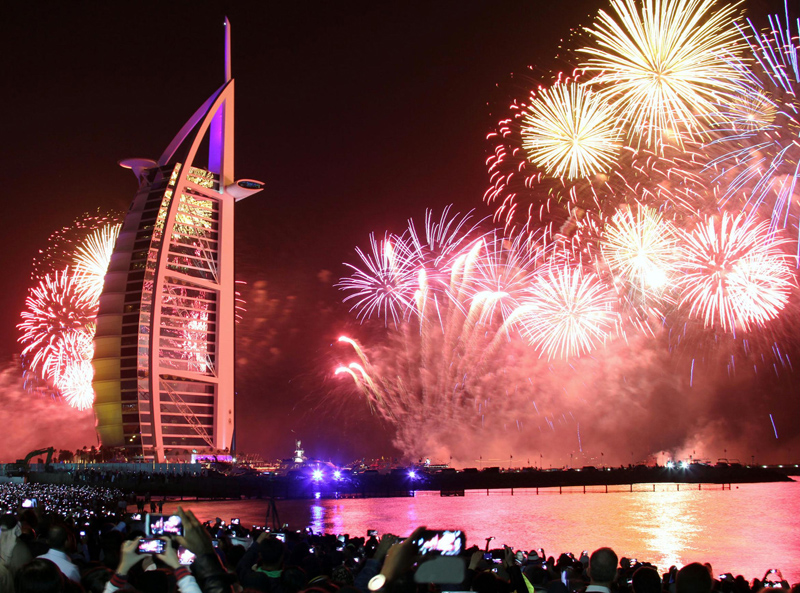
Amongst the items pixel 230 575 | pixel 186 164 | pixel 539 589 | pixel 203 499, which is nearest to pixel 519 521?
pixel 203 499

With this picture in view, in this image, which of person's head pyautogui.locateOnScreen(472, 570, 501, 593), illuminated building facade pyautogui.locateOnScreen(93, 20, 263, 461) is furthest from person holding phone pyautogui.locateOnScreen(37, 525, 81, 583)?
illuminated building facade pyautogui.locateOnScreen(93, 20, 263, 461)

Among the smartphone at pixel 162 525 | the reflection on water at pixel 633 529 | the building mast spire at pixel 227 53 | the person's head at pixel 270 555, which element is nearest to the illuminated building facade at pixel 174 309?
the building mast spire at pixel 227 53

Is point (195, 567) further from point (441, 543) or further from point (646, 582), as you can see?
point (646, 582)

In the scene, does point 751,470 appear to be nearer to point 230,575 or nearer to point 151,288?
point 151,288

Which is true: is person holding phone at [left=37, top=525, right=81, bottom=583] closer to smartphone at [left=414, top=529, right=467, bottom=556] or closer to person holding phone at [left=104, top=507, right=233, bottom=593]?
person holding phone at [left=104, top=507, right=233, bottom=593]

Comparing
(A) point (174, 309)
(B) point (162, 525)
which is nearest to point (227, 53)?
(A) point (174, 309)

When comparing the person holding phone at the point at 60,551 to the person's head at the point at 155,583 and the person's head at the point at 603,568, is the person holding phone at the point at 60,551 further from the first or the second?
the person's head at the point at 603,568
